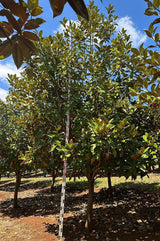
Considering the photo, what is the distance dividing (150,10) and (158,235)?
216 inches

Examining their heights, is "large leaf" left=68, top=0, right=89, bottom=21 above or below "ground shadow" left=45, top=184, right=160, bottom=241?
above

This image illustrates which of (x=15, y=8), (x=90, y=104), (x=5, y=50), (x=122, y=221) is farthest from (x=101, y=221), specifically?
(x=15, y=8)

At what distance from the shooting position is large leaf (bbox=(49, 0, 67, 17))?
28.4 inches

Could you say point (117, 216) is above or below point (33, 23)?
below

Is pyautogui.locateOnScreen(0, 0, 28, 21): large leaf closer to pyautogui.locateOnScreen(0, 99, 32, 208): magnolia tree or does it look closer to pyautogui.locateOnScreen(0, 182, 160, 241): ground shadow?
pyautogui.locateOnScreen(0, 182, 160, 241): ground shadow

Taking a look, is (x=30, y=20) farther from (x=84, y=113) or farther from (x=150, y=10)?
(x=84, y=113)

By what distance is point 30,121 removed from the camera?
19.1 feet

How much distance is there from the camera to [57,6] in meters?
0.73

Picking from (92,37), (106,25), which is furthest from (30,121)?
(106,25)

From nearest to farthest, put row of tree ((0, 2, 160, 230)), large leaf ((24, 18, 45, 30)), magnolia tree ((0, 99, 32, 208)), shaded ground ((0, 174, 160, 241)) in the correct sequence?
large leaf ((24, 18, 45, 30)) < row of tree ((0, 2, 160, 230)) < shaded ground ((0, 174, 160, 241)) < magnolia tree ((0, 99, 32, 208))

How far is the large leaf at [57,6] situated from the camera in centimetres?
72

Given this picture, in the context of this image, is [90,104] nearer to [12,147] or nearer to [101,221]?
[101,221]

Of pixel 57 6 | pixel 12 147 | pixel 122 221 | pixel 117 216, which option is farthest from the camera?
pixel 12 147

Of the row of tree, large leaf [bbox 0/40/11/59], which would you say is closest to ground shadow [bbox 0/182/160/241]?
the row of tree
